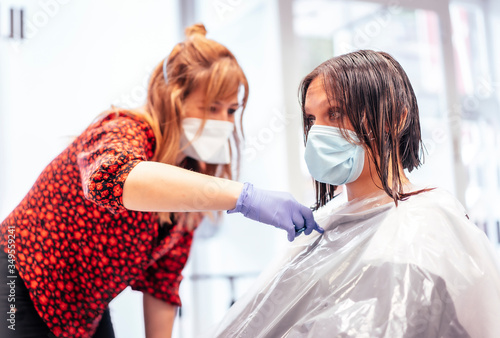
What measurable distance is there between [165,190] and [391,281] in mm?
505

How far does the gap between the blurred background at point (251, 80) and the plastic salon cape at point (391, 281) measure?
1190 millimetres

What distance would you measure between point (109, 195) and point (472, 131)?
2.73 metres

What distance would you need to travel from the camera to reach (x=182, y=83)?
1416 mm

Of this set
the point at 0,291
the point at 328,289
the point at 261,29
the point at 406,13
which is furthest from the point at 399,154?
the point at 406,13

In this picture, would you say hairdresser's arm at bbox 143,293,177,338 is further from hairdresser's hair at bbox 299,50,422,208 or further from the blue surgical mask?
hairdresser's hair at bbox 299,50,422,208

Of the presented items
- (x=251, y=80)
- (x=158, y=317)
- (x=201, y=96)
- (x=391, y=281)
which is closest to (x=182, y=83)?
(x=201, y=96)

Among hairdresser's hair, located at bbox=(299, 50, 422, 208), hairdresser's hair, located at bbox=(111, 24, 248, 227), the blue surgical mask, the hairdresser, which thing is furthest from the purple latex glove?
hairdresser's hair, located at bbox=(111, 24, 248, 227)

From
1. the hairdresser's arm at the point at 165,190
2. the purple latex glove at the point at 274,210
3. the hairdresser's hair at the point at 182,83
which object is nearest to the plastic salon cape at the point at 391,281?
the purple latex glove at the point at 274,210

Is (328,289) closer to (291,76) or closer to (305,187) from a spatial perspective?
(305,187)

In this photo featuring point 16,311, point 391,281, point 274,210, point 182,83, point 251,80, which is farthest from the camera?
point 251,80

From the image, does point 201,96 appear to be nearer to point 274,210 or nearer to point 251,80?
point 274,210

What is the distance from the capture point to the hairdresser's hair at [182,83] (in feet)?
4.48

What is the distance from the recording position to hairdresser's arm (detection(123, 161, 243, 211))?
3.36ft

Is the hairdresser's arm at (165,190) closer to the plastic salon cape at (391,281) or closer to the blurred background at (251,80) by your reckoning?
the plastic salon cape at (391,281)
